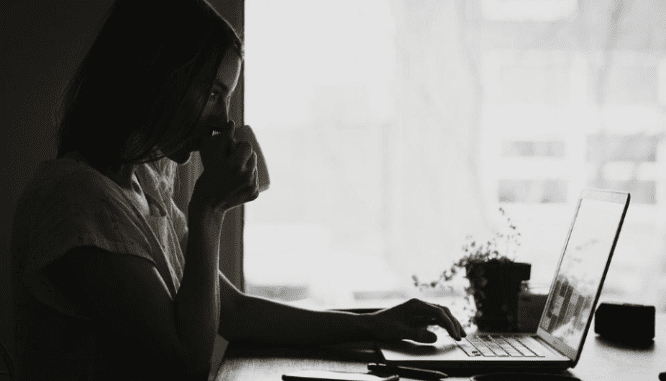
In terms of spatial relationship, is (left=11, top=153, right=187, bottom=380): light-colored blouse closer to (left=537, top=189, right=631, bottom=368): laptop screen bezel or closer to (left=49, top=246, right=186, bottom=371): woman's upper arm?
(left=49, top=246, right=186, bottom=371): woman's upper arm

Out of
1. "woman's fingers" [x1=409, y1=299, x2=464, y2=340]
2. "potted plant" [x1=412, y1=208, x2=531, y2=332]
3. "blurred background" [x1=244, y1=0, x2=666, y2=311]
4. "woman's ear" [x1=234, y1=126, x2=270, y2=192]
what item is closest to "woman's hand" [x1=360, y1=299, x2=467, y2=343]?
"woman's fingers" [x1=409, y1=299, x2=464, y2=340]

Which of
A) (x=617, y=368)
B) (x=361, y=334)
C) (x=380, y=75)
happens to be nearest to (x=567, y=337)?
(x=617, y=368)

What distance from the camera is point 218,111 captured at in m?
1.22

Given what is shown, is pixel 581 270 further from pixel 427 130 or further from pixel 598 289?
pixel 427 130

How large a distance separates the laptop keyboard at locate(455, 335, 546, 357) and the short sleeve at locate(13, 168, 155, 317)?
585 millimetres

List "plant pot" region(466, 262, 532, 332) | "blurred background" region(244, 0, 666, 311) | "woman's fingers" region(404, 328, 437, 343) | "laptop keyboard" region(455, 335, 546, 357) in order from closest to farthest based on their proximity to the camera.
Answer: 1. "laptop keyboard" region(455, 335, 546, 357)
2. "woman's fingers" region(404, 328, 437, 343)
3. "plant pot" region(466, 262, 532, 332)
4. "blurred background" region(244, 0, 666, 311)

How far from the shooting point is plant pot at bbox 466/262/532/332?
1529 mm

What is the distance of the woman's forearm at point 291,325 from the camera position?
1.39 meters

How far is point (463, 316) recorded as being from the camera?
1.70 meters

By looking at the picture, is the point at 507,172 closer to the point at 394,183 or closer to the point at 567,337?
the point at 394,183

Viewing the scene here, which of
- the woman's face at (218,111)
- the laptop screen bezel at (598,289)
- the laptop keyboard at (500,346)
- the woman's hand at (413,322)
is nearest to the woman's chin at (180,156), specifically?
the woman's face at (218,111)

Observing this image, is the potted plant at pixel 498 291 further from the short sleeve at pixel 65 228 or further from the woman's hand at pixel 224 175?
the short sleeve at pixel 65 228

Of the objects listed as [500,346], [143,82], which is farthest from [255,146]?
[500,346]

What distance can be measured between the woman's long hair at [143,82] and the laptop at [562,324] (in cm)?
53
